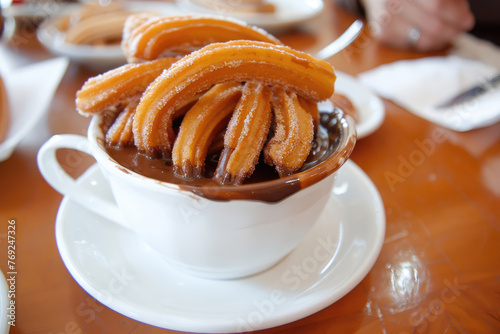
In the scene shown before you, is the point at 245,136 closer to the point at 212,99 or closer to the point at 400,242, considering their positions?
the point at 212,99

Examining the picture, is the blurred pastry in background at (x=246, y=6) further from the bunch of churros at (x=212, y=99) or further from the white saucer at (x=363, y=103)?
the bunch of churros at (x=212, y=99)

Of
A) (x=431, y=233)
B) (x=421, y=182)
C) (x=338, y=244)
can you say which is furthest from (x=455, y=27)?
(x=338, y=244)

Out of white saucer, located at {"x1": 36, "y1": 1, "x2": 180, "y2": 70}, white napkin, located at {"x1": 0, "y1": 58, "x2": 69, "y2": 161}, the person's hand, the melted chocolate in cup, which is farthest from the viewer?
the person's hand

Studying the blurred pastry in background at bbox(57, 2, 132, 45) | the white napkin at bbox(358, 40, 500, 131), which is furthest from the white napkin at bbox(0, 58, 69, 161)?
the white napkin at bbox(358, 40, 500, 131)

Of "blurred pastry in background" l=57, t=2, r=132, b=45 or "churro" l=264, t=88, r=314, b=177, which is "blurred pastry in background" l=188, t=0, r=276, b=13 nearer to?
"blurred pastry in background" l=57, t=2, r=132, b=45

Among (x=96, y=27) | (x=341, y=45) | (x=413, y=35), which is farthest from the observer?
(x=413, y=35)

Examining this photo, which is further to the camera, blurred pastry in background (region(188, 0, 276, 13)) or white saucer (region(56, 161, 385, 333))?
blurred pastry in background (region(188, 0, 276, 13))

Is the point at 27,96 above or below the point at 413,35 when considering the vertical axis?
above

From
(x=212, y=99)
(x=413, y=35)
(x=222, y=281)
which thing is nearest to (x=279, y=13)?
(x=413, y=35)
